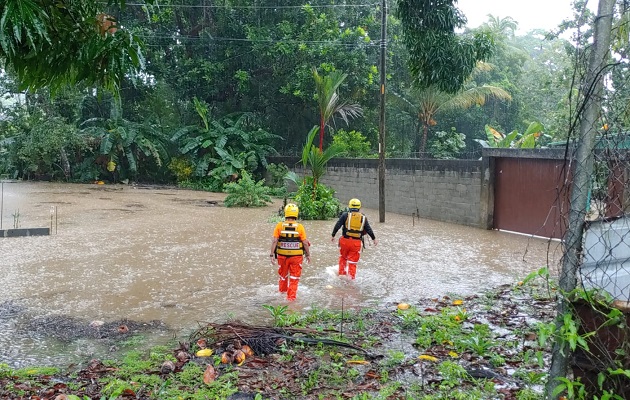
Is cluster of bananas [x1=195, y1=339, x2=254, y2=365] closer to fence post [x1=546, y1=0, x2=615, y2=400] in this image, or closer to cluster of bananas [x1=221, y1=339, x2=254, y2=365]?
cluster of bananas [x1=221, y1=339, x2=254, y2=365]

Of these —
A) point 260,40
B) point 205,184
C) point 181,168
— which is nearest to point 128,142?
point 181,168

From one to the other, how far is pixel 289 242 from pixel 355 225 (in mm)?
1652

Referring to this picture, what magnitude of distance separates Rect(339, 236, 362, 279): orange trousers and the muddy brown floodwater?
0.21 meters

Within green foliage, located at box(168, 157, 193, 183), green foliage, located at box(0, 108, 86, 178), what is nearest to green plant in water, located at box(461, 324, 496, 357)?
green foliage, located at box(168, 157, 193, 183)

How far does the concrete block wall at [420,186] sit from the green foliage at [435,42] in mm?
6337

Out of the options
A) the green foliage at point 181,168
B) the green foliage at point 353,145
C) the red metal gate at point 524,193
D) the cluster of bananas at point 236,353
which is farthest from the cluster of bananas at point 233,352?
the green foliage at point 181,168

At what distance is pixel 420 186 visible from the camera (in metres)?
17.9

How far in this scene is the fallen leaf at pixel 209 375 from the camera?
4.57 meters

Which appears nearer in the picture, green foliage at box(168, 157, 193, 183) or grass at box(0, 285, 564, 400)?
grass at box(0, 285, 564, 400)

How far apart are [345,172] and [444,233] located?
25.8 ft

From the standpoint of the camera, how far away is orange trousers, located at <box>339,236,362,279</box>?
352 inches

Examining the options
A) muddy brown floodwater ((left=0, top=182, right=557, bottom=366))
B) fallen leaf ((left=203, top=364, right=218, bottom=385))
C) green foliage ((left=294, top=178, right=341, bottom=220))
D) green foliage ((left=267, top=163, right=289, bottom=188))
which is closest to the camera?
fallen leaf ((left=203, top=364, right=218, bottom=385))

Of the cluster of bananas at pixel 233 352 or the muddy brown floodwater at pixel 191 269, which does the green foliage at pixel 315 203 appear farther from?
the cluster of bananas at pixel 233 352

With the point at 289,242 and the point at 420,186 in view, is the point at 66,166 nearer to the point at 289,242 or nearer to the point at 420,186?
the point at 420,186
